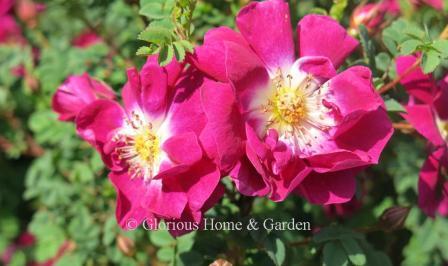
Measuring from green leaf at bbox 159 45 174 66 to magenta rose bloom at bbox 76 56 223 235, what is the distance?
8 cm

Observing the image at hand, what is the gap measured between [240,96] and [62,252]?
4.76 ft

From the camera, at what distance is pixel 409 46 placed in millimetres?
1617

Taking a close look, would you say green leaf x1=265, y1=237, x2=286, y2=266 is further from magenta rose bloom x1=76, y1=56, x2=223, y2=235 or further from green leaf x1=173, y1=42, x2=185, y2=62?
green leaf x1=173, y1=42, x2=185, y2=62

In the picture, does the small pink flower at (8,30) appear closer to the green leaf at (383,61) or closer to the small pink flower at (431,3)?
the small pink flower at (431,3)

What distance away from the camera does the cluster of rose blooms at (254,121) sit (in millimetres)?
1495

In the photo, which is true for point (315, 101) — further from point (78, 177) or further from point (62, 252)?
point (62, 252)

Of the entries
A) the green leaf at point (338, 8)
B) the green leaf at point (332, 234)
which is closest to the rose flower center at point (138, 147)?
the green leaf at point (332, 234)

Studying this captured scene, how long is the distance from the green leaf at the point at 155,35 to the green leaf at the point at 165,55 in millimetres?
18

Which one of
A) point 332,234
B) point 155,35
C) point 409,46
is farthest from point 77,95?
point 409,46

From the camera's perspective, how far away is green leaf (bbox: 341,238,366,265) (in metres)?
1.72

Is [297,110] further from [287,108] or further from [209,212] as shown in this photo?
[209,212]

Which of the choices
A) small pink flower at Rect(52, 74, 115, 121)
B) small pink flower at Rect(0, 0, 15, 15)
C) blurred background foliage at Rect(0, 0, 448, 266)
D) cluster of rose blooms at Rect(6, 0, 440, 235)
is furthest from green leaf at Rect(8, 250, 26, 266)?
cluster of rose blooms at Rect(6, 0, 440, 235)

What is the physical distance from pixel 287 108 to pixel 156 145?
38 cm

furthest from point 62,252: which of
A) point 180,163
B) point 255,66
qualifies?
point 255,66
